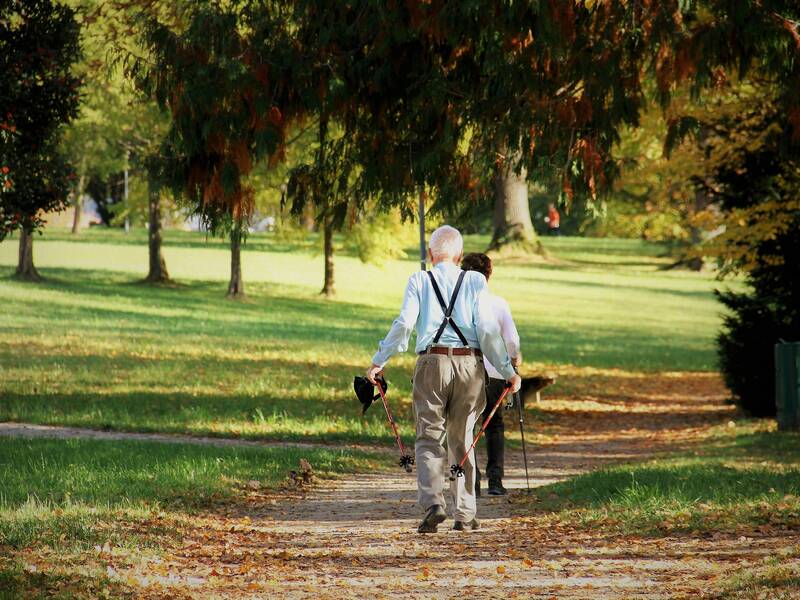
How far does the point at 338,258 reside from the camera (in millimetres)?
64312

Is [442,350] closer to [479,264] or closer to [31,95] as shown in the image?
[479,264]

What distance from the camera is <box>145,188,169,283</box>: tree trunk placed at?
42.6 m

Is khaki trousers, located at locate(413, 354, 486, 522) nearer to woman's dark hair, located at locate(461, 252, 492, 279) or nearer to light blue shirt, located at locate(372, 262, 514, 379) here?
light blue shirt, located at locate(372, 262, 514, 379)

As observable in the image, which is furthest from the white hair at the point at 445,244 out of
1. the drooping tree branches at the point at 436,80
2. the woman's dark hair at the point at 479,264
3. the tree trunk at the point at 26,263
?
the tree trunk at the point at 26,263

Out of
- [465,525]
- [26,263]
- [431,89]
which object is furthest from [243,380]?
[26,263]

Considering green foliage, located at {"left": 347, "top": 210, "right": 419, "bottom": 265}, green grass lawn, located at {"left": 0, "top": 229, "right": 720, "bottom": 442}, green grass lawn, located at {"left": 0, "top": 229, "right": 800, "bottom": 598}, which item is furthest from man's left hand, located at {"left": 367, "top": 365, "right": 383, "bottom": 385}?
green foliage, located at {"left": 347, "top": 210, "right": 419, "bottom": 265}

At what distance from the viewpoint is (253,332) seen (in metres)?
32.8

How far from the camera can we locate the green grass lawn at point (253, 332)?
1905 centimetres

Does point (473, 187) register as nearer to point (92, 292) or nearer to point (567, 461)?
point (567, 461)

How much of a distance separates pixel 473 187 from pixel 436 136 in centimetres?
77

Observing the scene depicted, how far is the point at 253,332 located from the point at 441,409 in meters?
23.7

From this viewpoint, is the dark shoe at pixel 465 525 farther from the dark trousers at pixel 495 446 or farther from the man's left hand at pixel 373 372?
the dark trousers at pixel 495 446

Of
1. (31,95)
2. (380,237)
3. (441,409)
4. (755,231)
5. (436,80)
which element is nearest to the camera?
(441,409)

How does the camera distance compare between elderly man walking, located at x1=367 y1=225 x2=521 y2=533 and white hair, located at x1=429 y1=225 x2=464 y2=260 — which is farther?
white hair, located at x1=429 y1=225 x2=464 y2=260
